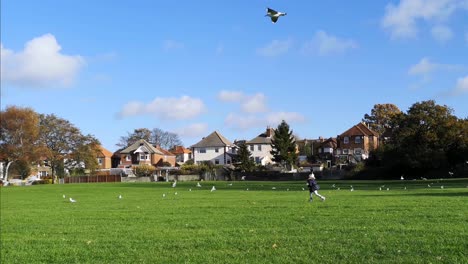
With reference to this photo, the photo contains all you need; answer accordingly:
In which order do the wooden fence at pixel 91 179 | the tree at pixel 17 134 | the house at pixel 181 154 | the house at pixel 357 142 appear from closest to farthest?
the tree at pixel 17 134 → the wooden fence at pixel 91 179 → the house at pixel 357 142 → the house at pixel 181 154

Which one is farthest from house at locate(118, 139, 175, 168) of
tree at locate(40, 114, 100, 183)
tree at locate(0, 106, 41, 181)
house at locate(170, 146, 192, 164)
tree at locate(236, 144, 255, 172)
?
tree at locate(0, 106, 41, 181)

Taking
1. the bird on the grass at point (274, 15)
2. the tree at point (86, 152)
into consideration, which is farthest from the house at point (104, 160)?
the bird on the grass at point (274, 15)

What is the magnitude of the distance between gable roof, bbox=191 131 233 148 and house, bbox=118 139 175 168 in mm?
11075

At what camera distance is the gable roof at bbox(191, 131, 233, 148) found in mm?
126812

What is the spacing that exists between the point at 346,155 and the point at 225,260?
11103cm

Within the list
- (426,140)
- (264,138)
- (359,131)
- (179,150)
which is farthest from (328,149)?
(426,140)

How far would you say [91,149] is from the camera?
10438cm

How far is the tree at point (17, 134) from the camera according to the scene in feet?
303

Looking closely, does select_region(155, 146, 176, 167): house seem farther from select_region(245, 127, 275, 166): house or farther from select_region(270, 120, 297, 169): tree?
select_region(270, 120, 297, 169): tree

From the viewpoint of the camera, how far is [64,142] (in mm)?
102250

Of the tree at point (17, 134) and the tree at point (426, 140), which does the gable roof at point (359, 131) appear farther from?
the tree at point (17, 134)

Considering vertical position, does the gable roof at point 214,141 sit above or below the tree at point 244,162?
above

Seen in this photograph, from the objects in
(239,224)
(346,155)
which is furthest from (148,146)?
(239,224)

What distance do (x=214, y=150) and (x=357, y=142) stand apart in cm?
3314
